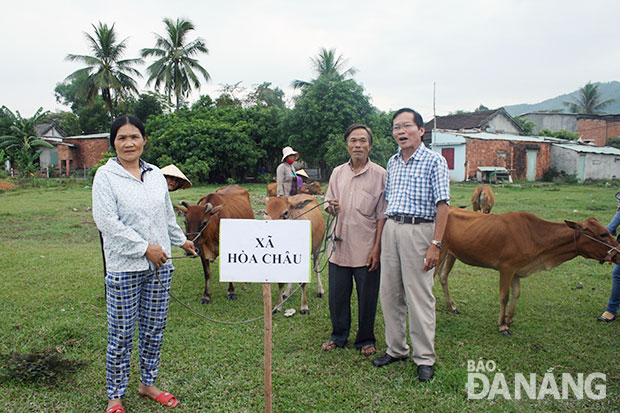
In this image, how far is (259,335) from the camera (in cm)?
471

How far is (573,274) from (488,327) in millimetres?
3088

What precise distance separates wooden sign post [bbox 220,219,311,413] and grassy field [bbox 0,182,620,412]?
3.00 feet

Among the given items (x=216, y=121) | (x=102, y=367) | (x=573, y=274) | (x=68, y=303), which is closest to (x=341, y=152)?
(x=216, y=121)

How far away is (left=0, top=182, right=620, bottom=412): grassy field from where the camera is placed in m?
3.43

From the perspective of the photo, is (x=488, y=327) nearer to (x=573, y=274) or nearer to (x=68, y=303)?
(x=573, y=274)

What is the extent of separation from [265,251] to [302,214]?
207cm

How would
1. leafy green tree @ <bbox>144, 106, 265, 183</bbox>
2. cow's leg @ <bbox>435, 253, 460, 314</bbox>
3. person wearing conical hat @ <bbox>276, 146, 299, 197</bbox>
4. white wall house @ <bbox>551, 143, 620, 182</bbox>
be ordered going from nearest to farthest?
1. cow's leg @ <bbox>435, 253, 460, 314</bbox>
2. person wearing conical hat @ <bbox>276, 146, 299, 197</bbox>
3. leafy green tree @ <bbox>144, 106, 265, 183</bbox>
4. white wall house @ <bbox>551, 143, 620, 182</bbox>

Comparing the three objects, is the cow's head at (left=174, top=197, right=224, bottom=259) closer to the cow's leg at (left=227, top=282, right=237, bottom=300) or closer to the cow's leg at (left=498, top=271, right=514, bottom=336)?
the cow's leg at (left=227, top=282, right=237, bottom=300)

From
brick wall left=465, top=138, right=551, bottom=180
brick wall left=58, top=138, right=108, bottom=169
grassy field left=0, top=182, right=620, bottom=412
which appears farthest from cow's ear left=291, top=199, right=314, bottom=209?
brick wall left=58, top=138, right=108, bottom=169

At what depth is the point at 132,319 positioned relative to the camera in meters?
3.13

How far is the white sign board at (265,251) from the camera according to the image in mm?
2924

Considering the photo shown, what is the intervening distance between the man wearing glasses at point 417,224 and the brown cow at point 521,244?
152 centimetres

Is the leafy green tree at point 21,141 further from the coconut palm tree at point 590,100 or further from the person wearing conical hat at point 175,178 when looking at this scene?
the coconut palm tree at point 590,100

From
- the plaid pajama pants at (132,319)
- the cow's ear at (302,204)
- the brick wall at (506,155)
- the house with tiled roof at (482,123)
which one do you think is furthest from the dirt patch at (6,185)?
the house with tiled roof at (482,123)
